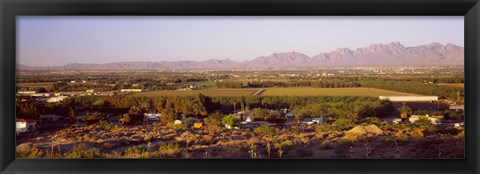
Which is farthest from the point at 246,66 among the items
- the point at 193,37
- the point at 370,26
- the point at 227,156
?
the point at 370,26

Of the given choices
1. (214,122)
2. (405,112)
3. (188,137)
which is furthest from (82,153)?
(405,112)

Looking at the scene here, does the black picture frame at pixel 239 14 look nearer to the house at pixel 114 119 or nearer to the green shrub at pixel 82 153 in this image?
the green shrub at pixel 82 153

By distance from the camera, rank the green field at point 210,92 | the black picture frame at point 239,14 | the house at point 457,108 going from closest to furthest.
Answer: the black picture frame at point 239,14 < the house at point 457,108 < the green field at point 210,92

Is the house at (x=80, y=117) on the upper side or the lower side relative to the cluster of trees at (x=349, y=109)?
lower

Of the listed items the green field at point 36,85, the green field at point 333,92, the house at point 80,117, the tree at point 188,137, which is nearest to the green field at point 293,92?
the green field at point 333,92

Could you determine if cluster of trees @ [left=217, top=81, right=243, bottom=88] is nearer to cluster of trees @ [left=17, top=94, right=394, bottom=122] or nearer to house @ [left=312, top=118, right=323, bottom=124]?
cluster of trees @ [left=17, top=94, right=394, bottom=122]

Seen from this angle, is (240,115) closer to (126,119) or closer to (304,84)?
(304,84)

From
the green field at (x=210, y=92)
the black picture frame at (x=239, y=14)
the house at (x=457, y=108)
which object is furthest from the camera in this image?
the green field at (x=210, y=92)
